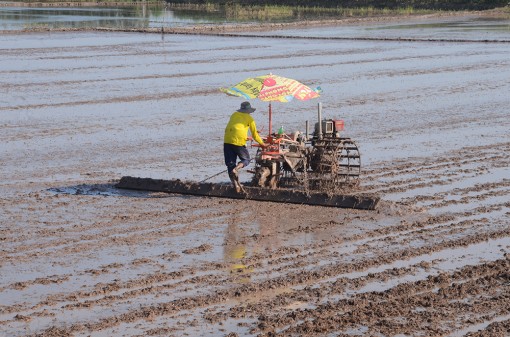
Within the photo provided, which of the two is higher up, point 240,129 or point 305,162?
point 240,129

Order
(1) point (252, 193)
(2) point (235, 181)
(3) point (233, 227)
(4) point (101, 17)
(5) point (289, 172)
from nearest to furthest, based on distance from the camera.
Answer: (3) point (233, 227)
(2) point (235, 181)
(1) point (252, 193)
(5) point (289, 172)
(4) point (101, 17)

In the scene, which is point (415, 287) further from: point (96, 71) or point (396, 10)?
point (396, 10)

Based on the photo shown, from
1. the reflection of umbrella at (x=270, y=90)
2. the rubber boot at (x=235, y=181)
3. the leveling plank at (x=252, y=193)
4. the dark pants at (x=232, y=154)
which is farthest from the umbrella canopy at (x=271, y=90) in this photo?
the leveling plank at (x=252, y=193)

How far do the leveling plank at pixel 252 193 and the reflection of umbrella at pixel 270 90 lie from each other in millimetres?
990

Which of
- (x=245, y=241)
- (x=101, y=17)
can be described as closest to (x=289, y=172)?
(x=245, y=241)

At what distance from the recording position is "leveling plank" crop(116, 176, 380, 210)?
12.4m

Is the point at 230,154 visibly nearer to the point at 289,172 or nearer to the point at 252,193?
the point at 252,193

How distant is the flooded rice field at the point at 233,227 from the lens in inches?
335

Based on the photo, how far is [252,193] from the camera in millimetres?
12797

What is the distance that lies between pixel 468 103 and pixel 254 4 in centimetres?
5307

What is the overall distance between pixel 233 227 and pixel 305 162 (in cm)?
183

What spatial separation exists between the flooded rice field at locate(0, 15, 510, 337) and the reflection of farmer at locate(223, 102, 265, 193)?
Answer: 52 centimetres

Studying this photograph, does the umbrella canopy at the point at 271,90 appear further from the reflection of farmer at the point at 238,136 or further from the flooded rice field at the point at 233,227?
the flooded rice field at the point at 233,227

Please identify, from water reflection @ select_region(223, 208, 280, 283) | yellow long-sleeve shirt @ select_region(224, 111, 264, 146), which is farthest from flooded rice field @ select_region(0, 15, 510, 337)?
yellow long-sleeve shirt @ select_region(224, 111, 264, 146)
